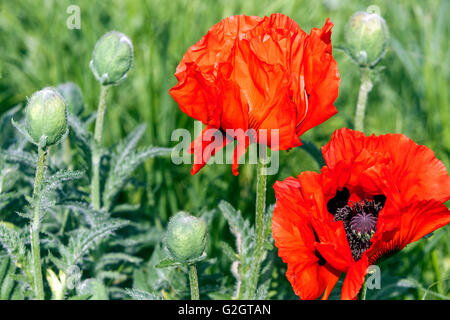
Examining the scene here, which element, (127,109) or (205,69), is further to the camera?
(127,109)

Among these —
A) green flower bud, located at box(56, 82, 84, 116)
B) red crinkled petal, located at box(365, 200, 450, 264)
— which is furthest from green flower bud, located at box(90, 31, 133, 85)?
red crinkled petal, located at box(365, 200, 450, 264)

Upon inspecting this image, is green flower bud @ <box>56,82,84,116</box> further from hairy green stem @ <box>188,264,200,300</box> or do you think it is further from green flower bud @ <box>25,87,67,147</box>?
hairy green stem @ <box>188,264,200,300</box>

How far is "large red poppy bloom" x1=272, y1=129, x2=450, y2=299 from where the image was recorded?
1063mm

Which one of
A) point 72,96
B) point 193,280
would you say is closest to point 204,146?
point 193,280

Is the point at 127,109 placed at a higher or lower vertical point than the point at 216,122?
higher

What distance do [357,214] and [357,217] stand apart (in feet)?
0.12

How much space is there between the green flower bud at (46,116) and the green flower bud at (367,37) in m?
0.75

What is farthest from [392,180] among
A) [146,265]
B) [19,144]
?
[19,144]

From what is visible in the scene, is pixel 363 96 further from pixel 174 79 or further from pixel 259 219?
pixel 174 79

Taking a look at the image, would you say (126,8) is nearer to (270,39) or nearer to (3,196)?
Answer: (3,196)

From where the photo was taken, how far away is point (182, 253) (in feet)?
3.89

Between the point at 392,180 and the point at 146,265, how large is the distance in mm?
923

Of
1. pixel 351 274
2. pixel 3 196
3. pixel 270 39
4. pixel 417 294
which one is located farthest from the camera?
pixel 417 294

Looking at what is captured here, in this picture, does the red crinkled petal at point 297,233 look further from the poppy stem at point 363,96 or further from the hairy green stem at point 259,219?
the poppy stem at point 363,96
